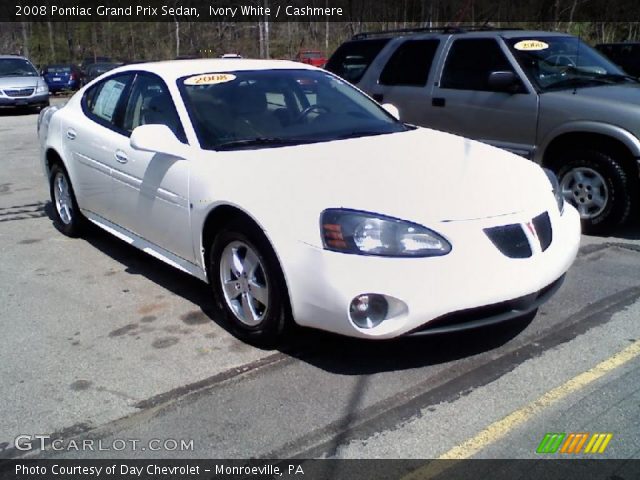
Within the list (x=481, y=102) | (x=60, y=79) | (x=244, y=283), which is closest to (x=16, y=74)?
(x=60, y=79)

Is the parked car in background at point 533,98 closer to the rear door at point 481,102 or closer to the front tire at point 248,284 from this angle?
the rear door at point 481,102

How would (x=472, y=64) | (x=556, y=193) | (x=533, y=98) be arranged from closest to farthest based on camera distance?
(x=556, y=193)
(x=533, y=98)
(x=472, y=64)

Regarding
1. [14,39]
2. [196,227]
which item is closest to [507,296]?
[196,227]

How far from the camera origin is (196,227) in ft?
12.9

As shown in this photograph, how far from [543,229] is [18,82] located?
1795 centimetres

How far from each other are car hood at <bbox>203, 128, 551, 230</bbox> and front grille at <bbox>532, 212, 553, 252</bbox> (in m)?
0.09

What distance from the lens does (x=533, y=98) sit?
6172 mm

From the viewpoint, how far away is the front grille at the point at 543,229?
11.4 ft

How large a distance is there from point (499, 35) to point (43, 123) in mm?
4593

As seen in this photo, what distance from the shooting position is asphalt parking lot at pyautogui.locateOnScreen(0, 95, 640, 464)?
9.49 feet

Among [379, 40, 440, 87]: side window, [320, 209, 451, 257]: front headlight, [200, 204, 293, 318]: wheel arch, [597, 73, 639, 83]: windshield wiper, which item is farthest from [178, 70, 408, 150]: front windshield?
[597, 73, 639, 83]: windshield wiper

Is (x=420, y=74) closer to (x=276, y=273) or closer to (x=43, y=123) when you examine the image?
(x=43, y=123)

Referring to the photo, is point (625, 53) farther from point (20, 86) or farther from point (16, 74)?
point (16, 74)
